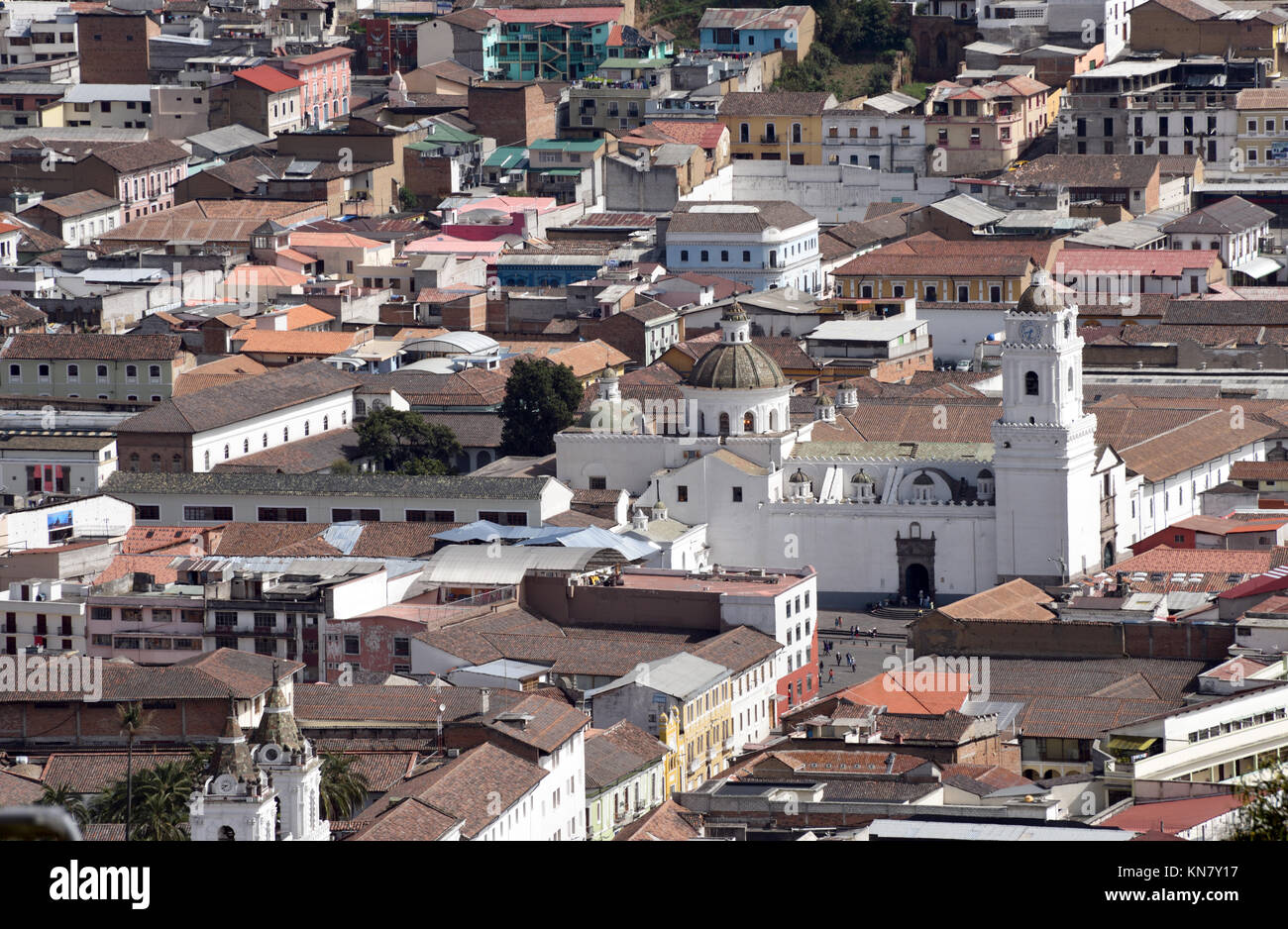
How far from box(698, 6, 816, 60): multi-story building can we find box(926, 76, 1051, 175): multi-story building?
951 centimetres

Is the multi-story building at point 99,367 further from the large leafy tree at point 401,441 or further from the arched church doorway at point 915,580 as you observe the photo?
the arched church doorway at point 915,580

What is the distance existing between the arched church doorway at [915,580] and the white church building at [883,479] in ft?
0.12

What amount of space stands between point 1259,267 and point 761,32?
25598 millimetres

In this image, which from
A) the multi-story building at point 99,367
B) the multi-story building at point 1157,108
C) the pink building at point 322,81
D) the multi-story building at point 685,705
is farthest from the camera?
the pink building at point 322,81

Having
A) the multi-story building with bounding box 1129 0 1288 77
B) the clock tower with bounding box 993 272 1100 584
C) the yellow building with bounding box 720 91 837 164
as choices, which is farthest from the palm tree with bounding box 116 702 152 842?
the multi-story building with bounding box 1129 0 1288 77

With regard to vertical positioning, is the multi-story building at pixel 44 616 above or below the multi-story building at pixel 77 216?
below

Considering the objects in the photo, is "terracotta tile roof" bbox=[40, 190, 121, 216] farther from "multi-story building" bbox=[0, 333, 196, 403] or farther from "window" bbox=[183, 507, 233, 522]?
"window" bbox=[183, 507, 233, 522]

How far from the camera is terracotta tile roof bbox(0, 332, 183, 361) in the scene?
2805 inches

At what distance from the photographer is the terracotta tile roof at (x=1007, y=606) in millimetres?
48281

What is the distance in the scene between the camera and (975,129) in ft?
307

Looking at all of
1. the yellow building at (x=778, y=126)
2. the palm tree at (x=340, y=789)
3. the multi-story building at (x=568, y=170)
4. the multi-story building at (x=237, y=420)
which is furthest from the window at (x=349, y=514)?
the yellow building at (x=778, y=126)

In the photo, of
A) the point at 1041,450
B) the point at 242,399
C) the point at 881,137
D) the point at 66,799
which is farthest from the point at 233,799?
the point at 881,137

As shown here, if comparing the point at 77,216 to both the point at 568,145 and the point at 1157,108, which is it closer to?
the point at 568,145
